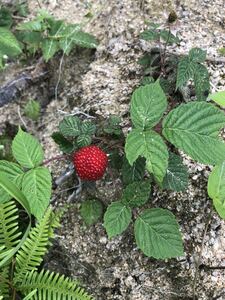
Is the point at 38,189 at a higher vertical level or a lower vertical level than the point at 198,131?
lower

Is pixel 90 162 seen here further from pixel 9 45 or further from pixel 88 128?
pixel 9 45

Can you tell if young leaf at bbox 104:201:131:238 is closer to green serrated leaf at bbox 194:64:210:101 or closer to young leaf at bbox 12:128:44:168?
young leaf at bbox 12:128:44:168

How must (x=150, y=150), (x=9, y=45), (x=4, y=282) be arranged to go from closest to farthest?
1. (x=150, y=150)
2. (x=4, y=282)
3. (x=9, y=45)

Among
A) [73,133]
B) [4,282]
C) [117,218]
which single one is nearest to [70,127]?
[73,133]

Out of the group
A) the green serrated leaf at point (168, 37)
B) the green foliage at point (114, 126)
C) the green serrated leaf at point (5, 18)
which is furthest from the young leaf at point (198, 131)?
the green serrated leaf at point (5, 18)

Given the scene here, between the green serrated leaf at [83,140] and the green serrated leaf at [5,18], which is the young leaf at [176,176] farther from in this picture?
the green serrated leaf at [5,18]
